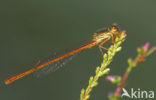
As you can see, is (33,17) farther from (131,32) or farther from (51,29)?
(131,32)

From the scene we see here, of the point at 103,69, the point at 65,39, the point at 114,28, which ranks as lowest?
the point at 103,69

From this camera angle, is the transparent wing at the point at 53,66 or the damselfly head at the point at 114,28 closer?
the damselfly head at the point at 114,28

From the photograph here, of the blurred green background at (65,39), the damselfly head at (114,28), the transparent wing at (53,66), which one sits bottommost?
the damselfly head at (114,28)

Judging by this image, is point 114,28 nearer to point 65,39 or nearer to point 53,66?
point 53,66

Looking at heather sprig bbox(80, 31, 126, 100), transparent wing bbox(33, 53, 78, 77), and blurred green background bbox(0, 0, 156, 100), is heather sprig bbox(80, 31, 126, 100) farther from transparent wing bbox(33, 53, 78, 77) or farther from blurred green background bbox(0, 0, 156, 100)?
blurred green background bbox(0, 0, 156, 100)

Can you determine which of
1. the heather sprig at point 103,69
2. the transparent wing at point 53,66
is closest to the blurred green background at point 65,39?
the transparent wing at point 53,66

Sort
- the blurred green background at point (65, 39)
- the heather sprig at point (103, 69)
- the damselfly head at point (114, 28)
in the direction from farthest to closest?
the blurred green background at point (65, 39) → the damselfly head at point (114, 28) → the heather sprig at point (103, 69)

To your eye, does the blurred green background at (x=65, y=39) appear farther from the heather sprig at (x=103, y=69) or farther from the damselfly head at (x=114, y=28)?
the heather sprig at (x=103, y=69)

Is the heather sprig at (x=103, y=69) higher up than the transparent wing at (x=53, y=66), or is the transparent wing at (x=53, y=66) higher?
the transparent wing at (x=53, y=66)

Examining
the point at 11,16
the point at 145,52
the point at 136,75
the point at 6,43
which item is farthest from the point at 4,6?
the point at 145,52

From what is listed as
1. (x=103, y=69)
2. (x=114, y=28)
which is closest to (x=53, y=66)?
(x=114, y=28)
